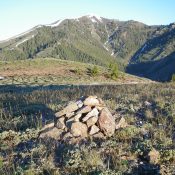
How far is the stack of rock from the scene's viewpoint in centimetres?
1281

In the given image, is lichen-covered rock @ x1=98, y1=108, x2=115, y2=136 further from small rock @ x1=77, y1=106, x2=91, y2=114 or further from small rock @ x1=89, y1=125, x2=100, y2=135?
small rock @ x1=77, y1=106, x2=91, y2=114

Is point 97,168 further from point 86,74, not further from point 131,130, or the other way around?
point 86,74

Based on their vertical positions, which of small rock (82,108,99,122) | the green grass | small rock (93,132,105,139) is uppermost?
small rock (82,108,99,122)

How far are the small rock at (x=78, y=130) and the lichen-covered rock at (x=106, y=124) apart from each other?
2.07 ft

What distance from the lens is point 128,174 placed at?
9828mm

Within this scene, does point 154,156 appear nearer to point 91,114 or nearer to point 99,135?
point 99,135

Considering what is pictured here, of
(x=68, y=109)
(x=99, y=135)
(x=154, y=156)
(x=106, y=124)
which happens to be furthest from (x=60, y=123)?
(x=154, y=156)

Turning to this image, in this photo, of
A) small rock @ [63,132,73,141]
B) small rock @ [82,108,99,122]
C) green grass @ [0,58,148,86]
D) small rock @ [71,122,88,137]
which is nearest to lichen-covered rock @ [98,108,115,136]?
small rock @ [82,108,99,122]

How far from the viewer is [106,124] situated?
42.8 ft

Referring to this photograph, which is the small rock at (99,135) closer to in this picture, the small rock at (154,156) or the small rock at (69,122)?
the small rock at (69,122)

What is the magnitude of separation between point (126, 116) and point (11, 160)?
19.1ft

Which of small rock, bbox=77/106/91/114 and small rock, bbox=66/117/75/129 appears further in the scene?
small rock, bbox=77/106/91/114

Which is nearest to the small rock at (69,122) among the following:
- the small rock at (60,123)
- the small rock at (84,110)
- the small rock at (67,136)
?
the small rock at (60,123)

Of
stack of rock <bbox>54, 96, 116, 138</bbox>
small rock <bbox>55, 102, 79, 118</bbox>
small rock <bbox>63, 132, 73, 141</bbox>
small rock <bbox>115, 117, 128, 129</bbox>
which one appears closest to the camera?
small rock <bbox>63, 132, 73, 141</bbox>
